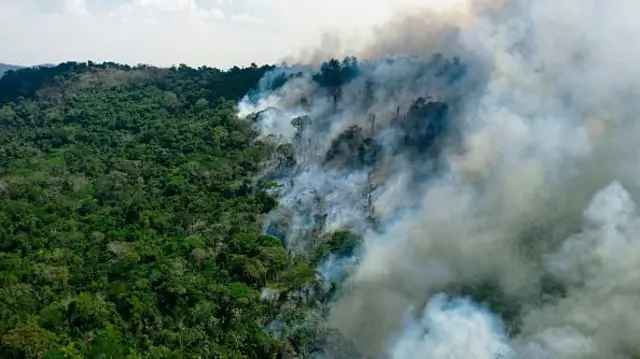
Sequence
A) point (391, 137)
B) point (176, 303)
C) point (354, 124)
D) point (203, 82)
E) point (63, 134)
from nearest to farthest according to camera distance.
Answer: point (176, 303) → point (391, 137) → point (354, 124) → point (63, 134) → point (203, 82)

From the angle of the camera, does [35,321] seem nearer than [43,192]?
Yes

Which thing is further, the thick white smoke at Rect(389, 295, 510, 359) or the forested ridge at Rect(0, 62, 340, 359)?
the forested ridge at Rect(0, 62, 340, 359)

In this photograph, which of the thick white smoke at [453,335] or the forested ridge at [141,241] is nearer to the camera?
the thick white smoke at [453,335]

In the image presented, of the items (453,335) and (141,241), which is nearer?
(453,335)

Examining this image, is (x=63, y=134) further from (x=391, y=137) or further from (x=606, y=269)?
(x=606, y=269)

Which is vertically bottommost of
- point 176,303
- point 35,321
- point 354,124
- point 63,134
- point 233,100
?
point 35,321

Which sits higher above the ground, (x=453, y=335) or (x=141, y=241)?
(x=141, y=241)

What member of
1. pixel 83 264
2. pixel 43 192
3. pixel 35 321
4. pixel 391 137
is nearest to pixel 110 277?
pixel 83 264

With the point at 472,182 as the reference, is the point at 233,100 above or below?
above
